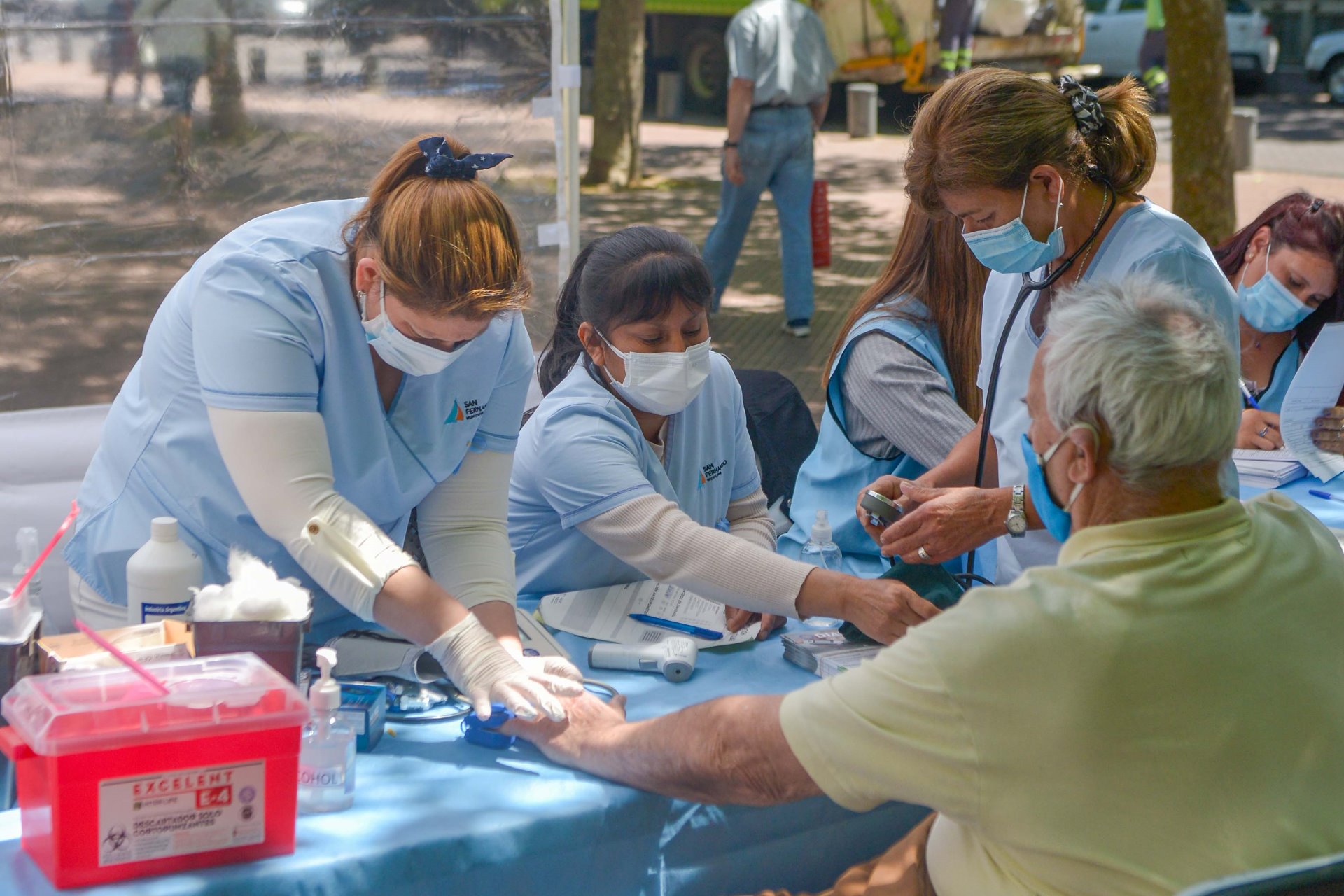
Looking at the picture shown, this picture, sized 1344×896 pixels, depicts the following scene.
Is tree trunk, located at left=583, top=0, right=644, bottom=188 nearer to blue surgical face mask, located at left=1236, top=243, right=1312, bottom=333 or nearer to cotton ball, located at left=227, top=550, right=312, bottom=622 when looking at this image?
blue surgical face mask, located at left=1236, top=243, right=1312, bottom=333

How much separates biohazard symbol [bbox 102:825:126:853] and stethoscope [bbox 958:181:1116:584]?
153 cm

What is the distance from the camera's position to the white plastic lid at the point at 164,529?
2.02 metres

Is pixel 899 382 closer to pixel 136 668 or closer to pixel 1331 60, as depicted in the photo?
pixel 136 668

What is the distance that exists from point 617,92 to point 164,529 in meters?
9.44

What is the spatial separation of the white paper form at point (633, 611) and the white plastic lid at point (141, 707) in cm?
82

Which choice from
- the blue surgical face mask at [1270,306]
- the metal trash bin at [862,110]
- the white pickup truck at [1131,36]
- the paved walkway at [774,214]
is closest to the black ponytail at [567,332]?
the blue surgical face mask at [1270,306]

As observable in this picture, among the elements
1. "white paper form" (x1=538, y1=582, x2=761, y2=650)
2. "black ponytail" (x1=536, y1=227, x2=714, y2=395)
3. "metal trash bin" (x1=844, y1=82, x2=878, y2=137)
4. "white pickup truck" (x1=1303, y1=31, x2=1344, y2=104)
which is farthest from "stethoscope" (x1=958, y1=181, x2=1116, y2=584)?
"white pickup truck" (x1=1303, y1=31, x2=1344, y2=104)

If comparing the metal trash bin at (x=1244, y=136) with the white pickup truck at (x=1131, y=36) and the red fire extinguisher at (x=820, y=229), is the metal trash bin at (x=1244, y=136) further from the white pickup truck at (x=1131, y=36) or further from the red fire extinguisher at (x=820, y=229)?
the red fire extinguisher at (x=820, y=229)

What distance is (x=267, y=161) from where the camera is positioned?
5.27 meters

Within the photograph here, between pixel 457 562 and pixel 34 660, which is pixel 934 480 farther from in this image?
pixel 34 660

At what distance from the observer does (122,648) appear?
6.03 ft

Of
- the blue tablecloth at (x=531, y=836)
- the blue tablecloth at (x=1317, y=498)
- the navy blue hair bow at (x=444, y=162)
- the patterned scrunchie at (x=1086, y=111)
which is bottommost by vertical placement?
the blue tablecloth at (x=531, y=836)

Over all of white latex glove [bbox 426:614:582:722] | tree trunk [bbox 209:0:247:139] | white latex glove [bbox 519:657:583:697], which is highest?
tree trunk [bbox 209:0:247:139]

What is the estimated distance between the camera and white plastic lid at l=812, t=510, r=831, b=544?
2822 millimetres
